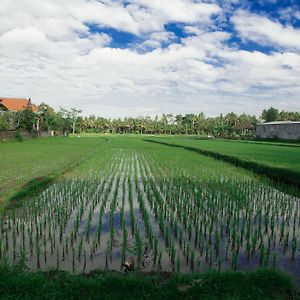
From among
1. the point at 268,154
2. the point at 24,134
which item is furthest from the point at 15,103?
the point at 268,154

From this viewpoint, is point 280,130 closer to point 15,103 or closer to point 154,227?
point 15,103

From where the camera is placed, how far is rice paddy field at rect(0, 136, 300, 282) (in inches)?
212

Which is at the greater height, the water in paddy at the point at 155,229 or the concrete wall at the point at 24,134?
the concrete wall at the point at 24,134

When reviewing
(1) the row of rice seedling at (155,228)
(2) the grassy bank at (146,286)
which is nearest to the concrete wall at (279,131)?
(1) the row of rice seedling at (155,228)

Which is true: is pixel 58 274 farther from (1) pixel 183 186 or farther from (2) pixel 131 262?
(1) pixel 183 186

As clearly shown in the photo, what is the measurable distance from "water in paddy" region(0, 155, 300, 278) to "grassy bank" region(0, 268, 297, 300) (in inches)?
21.0

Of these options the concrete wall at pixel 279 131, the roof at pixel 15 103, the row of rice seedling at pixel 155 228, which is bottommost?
the row of rice seedling at pixel 155 228

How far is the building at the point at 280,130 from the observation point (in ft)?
183

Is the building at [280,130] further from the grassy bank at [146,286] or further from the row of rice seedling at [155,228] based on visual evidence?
the grassy bank at [146,286]

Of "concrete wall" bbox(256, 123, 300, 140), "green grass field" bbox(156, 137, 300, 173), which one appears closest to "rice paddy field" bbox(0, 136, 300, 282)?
"green grass field" bbox(156, 137, 300, 173)

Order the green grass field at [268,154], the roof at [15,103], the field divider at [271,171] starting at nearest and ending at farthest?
the field divider at [271,171]
the green grass field at [268,154]
the roof at [15,103]

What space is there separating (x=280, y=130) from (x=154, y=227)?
58338 millimetres

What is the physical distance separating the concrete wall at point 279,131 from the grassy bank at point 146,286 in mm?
55307

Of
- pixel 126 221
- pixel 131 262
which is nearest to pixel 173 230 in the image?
pixel 126 221
